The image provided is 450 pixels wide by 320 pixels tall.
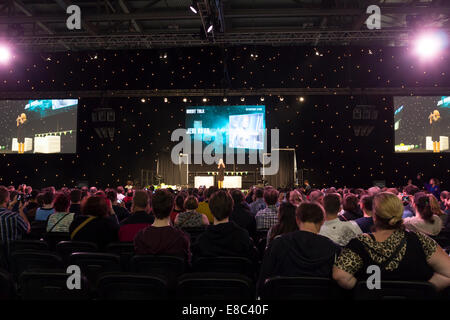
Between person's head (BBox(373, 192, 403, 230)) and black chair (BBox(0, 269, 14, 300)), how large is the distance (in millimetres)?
2291

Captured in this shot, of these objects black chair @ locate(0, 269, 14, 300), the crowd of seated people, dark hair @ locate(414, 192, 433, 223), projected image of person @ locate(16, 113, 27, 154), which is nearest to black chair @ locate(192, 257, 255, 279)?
the crowd of seated people

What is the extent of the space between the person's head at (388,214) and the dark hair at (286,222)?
2.90ft

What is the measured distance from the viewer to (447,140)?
1390 cm

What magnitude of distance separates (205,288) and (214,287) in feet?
0.19

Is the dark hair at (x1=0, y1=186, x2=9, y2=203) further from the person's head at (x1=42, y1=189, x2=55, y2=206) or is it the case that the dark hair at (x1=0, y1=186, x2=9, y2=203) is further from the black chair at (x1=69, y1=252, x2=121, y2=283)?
the black chair at (x1=69, y1=252, x2=121, y2=283)

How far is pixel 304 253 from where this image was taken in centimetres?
236

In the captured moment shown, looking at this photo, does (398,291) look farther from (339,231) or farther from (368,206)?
(368,206)

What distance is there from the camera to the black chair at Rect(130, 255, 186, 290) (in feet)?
8.58

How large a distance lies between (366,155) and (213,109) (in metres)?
7.00

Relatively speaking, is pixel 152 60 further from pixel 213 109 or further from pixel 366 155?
pixel 366 155

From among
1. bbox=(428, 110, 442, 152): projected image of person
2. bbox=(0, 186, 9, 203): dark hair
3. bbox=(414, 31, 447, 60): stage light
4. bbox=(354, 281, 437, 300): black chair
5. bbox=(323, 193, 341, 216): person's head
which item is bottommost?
bbox=(354, 281, 437, 300): black chair

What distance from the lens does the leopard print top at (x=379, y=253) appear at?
2.04m
